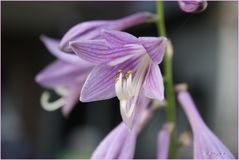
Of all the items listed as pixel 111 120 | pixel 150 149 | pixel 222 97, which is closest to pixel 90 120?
pixel 111 120

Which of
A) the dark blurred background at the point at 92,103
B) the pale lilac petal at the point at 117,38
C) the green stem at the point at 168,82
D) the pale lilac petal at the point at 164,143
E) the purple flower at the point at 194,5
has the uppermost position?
the purple flower at the point at 194,5

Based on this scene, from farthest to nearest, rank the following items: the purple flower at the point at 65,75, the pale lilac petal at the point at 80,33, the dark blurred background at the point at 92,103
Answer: the dark blurred background at the point at 92,103 → the purple flower at the point at 65,75 → the pale lilac petal at the point at 80,33

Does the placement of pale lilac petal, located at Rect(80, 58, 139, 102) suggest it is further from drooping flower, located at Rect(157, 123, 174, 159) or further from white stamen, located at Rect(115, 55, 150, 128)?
drooping flower, located at Rect(157, 123, 174, 159)

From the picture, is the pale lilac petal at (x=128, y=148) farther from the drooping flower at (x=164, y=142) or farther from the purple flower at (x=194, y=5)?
the purple flower at (x=194, y=5)

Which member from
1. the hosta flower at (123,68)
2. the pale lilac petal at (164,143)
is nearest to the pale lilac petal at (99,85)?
the hosta flower at (123,68)

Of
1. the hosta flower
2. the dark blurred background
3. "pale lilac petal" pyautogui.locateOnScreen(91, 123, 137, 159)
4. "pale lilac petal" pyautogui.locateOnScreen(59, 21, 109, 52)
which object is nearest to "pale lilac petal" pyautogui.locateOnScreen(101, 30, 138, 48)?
the hosta flower
